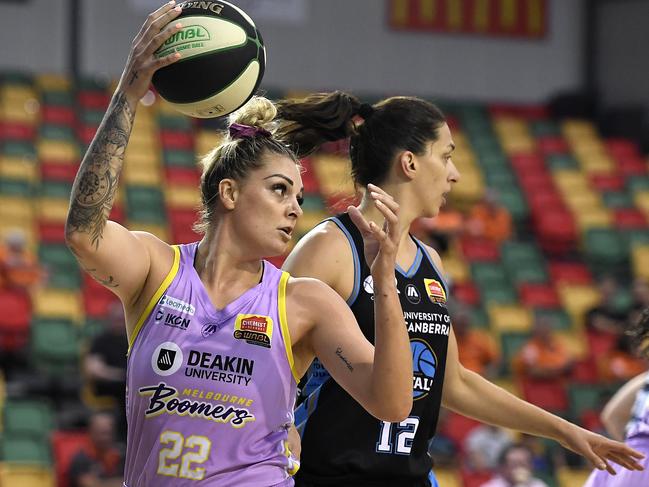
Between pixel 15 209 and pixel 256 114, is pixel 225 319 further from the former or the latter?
pixel 15 209

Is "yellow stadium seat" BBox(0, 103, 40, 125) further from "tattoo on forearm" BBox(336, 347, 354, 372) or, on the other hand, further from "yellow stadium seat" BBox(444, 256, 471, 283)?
"tattoo on forearm" BBox(336, 347, 354, 372)

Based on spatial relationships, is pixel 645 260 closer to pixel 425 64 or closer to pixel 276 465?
pixel 425 64

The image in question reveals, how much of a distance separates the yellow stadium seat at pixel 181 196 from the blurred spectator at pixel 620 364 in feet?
15.5

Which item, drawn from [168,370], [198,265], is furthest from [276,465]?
[198,265]

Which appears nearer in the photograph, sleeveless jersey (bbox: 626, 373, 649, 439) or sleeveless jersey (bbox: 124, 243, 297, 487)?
sleeveless jersey (bbox: 124, 243, 297, 487)

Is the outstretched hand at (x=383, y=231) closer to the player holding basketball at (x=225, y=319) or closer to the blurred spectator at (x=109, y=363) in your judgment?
the player holding basketball at (x=225, y=319)

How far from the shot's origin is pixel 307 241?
3.53 metres

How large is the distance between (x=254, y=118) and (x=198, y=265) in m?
0.45

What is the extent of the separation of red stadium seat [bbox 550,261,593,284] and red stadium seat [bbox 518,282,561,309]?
0.35m

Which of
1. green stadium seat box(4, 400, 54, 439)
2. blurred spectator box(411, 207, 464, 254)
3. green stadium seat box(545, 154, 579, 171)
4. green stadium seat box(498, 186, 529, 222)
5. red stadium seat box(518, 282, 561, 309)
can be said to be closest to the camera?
green stadium seat box(4, 400, 54, 439)

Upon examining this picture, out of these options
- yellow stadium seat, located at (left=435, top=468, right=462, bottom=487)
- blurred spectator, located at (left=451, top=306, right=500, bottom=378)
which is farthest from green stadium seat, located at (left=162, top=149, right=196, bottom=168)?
yellow stadium seat, located at (left=435, top=468, right=462, bottom=487)

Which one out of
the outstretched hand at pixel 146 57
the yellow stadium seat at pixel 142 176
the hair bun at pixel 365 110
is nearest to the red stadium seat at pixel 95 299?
the yellow stadium seat at pixel 142 176

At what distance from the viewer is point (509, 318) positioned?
39.5 ft

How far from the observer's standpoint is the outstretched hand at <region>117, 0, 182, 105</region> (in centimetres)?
267
